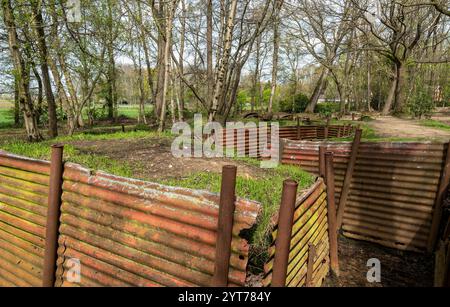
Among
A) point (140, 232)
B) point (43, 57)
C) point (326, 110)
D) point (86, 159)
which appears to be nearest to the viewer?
point (140, 232)

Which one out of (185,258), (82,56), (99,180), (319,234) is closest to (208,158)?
(319,234)

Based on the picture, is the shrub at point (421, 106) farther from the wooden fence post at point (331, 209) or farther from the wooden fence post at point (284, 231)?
the wooden fence post at point (284, 231)

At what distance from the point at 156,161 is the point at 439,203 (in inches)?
218

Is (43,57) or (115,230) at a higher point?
(43,57)

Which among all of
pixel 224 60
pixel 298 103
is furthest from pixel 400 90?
pixel 224 60

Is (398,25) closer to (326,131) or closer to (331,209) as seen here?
(326,131)

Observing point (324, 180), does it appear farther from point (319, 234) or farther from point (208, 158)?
point (208, 158)

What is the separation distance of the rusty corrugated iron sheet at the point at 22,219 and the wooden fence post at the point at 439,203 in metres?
6.06

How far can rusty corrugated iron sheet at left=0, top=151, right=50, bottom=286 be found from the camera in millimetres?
3176

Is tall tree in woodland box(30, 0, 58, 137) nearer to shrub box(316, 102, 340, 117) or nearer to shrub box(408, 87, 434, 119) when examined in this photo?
shrub box(316, 102, 340, 117)

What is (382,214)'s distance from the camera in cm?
555

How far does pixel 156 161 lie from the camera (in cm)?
623

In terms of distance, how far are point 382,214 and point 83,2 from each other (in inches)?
535

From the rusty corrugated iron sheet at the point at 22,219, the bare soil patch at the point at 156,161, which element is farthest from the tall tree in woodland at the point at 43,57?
the rusty corrugated iron sheet at the point at 22,219
